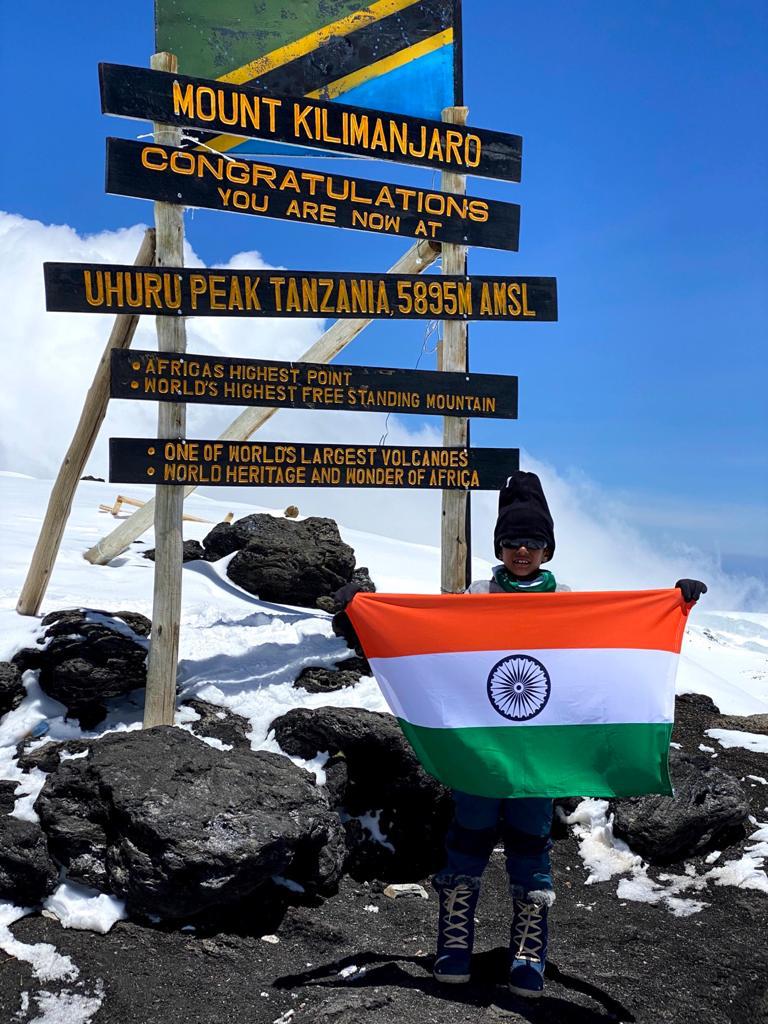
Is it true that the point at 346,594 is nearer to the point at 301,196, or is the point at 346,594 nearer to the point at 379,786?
the point at 379,786

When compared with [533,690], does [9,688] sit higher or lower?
lower

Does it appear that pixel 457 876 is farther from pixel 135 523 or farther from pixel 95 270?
pixel 135 523

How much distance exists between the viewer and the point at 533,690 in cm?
461

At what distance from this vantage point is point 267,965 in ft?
16.3

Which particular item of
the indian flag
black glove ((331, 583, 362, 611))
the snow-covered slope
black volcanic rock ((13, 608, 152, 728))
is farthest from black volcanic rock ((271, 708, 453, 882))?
black glove ((331, 583, 362, 611))

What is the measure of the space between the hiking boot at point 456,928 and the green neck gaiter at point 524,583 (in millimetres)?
1409

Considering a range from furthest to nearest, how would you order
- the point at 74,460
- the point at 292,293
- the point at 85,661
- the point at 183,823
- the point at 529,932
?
the point at 74,460
the point at 292,293
the point at 85,661
the point at 183,823
the point at 529,932

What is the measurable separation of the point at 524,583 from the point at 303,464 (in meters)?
3.12

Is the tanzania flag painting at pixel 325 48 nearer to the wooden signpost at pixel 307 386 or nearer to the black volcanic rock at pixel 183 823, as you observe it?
the wooden signpost at pixel 307 386

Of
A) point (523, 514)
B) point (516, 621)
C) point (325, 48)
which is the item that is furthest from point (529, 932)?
point (325, 48)

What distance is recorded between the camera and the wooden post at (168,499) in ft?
23.3

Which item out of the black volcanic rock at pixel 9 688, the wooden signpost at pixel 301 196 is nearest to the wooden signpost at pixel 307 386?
the wooden signpost at pixel 301 196

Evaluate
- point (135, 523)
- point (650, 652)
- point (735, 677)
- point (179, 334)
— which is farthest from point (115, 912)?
point (735, 677)

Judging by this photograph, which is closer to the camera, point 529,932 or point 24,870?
point 529,932
